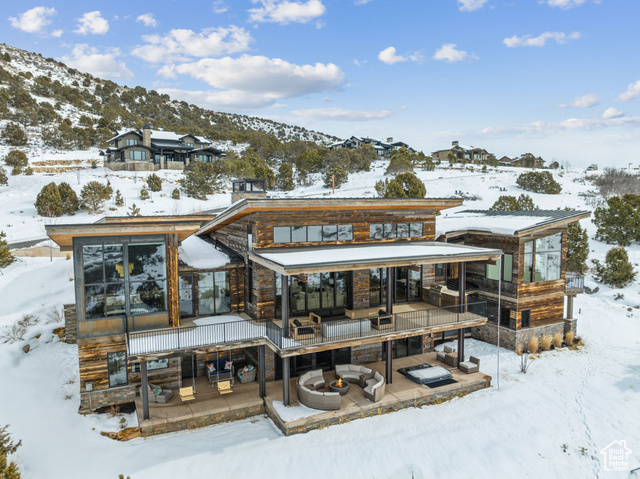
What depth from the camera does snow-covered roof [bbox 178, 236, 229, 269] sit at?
1705 cm

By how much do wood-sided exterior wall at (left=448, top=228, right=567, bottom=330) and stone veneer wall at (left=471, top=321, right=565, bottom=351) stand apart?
0.25 meters

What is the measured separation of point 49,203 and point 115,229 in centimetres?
3057

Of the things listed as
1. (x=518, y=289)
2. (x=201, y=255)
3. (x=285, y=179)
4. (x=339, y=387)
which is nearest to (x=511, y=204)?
(x=518, y=289)

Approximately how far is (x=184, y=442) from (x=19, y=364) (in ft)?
30.1

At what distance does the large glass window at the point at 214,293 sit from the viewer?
17.2 meters

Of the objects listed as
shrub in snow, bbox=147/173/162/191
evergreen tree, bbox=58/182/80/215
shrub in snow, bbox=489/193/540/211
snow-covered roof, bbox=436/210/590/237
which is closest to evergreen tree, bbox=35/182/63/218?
evergreen tree, bbox=58/182/80/215

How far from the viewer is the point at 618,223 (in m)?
37.1

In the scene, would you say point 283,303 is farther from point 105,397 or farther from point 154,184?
point 154,184

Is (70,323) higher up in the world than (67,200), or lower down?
lower down

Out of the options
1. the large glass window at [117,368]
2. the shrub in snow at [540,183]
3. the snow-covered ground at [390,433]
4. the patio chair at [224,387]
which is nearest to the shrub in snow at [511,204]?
the snow-covered ground at [390,433]


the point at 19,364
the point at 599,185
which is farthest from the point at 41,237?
the point at 599,185

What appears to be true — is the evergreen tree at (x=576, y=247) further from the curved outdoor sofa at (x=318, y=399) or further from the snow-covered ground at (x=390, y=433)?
the curved outdoor sofa at (x=318, y=399)

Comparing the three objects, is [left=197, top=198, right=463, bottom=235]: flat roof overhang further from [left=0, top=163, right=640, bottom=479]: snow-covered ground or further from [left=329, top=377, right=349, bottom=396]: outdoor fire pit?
[left=0, top=163, right=640, bottom=479]: snow-covered ground

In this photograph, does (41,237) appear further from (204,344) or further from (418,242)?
(418,242)
